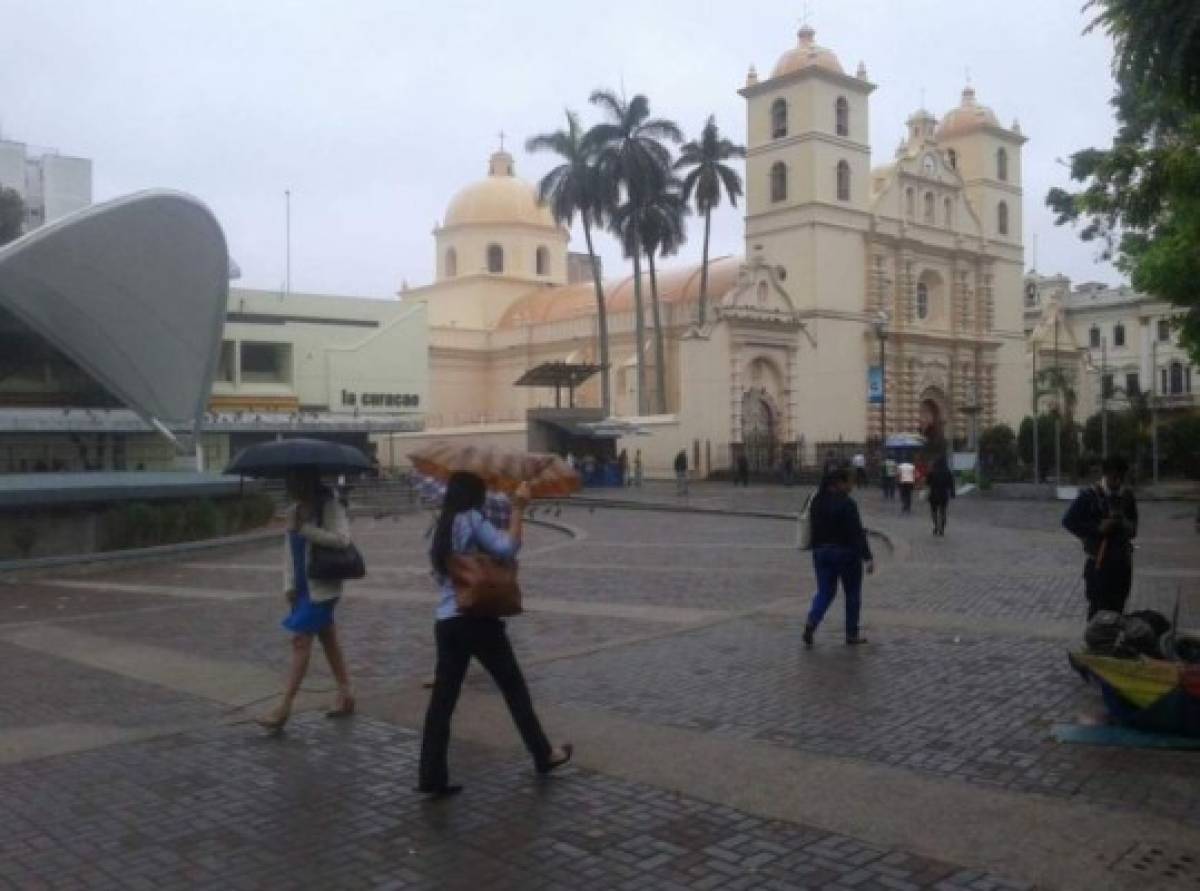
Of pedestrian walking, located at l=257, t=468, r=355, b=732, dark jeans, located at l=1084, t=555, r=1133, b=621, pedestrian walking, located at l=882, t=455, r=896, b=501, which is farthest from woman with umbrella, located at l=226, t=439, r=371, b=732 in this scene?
pedestrian walking, located at l=882, t=455, r=896, b=501

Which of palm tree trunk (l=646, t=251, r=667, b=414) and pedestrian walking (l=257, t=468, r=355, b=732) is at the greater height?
palm tree trunk (l=646, t=251, r=667, b=414)

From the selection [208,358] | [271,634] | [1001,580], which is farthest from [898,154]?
[271,634]

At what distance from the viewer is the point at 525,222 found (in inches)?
2744

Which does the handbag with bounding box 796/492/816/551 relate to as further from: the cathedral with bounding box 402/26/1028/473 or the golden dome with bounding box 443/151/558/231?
the golden dome with bounding box 443/151/558/231

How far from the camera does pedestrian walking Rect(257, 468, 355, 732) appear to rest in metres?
7.32

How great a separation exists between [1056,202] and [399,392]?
109 feet

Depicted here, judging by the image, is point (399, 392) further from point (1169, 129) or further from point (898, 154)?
point (1169, 129)

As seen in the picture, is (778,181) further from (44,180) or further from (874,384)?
(44,180)

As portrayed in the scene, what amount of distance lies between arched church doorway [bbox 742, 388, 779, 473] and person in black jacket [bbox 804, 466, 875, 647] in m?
37.4

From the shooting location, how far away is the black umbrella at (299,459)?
25.0 feet

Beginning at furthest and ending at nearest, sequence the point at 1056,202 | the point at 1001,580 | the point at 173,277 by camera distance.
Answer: the point at 173,277
the point at 1056,202
the point at 1001,580

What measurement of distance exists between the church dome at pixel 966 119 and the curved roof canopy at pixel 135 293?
4112cm

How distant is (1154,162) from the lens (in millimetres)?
14906

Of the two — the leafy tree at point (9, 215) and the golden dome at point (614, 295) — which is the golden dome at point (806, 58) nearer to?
the golden dome at point (614, 295)
